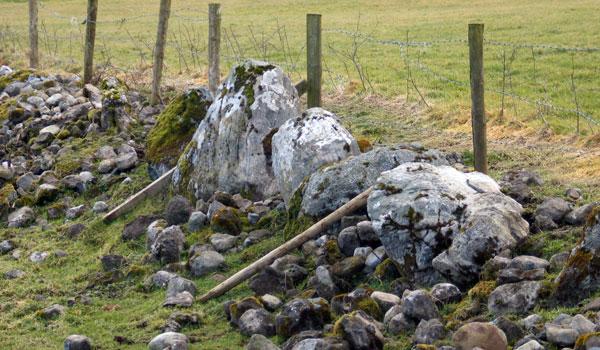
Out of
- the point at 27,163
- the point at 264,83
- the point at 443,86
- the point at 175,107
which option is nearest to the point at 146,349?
the point at 264,83

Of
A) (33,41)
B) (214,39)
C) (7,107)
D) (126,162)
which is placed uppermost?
(33,41)

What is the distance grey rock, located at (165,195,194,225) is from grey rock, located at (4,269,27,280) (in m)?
1.76

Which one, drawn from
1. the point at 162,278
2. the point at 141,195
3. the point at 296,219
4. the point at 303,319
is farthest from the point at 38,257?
the point at 303,319

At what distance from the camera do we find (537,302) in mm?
4832

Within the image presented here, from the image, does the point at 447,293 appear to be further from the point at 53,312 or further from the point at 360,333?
the point at 53,312

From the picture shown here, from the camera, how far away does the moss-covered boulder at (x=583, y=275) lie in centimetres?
473

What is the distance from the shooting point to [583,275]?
4.75 metres

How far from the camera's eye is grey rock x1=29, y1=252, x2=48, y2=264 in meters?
8.23

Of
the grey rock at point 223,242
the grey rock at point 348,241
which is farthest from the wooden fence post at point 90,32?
the grey rock at point 348,241

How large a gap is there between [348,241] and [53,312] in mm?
2813

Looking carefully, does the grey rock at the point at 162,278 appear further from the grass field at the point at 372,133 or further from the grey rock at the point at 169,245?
the grey rock at the point at 169,245

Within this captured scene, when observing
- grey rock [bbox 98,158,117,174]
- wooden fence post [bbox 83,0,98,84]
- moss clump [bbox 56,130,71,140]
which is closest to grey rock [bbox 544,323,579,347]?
grey rock [bbox 98,158,117,174]

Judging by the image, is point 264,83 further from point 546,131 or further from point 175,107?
point 546,131

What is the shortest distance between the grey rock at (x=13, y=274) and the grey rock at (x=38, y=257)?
380 millimetres
